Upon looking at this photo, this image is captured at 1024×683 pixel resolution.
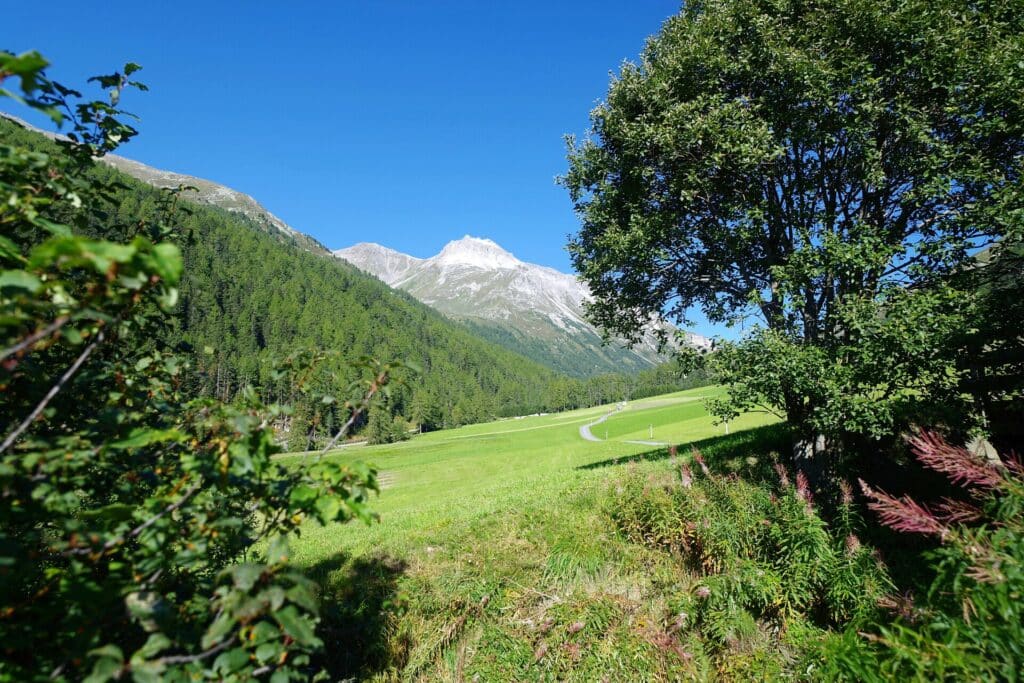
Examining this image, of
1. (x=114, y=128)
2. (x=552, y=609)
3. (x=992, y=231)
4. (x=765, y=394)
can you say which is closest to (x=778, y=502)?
(x=765, y=394)

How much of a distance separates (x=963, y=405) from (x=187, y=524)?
1428 centimetres

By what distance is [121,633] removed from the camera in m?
3.12

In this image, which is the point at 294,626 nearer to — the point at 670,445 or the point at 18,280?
the point at 18,280

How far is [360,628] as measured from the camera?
6.04 meters

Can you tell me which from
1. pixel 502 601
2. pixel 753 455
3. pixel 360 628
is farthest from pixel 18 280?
pixel 753 455

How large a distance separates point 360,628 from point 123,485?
3781mm

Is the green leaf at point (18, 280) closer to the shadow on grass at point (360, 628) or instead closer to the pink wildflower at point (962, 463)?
the shadow on grass at point (360, 628)

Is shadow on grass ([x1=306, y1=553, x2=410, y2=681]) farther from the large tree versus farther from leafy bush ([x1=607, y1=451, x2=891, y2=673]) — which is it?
the large tree

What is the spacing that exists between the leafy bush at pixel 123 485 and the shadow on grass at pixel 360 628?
111 inches

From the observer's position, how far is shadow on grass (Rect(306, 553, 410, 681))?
6.17 metres

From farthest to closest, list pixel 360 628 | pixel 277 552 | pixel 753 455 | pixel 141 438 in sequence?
pixel 753 455, pixel 360 628, pixel 141 438, pixel 277 552

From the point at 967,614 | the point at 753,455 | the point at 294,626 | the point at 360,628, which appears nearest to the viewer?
the point at 294,626

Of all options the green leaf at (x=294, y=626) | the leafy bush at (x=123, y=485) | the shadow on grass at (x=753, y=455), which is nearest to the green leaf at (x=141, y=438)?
the leafy bush at (x=123, y=485)

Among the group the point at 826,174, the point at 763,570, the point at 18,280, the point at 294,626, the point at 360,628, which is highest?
the point at 826,174
